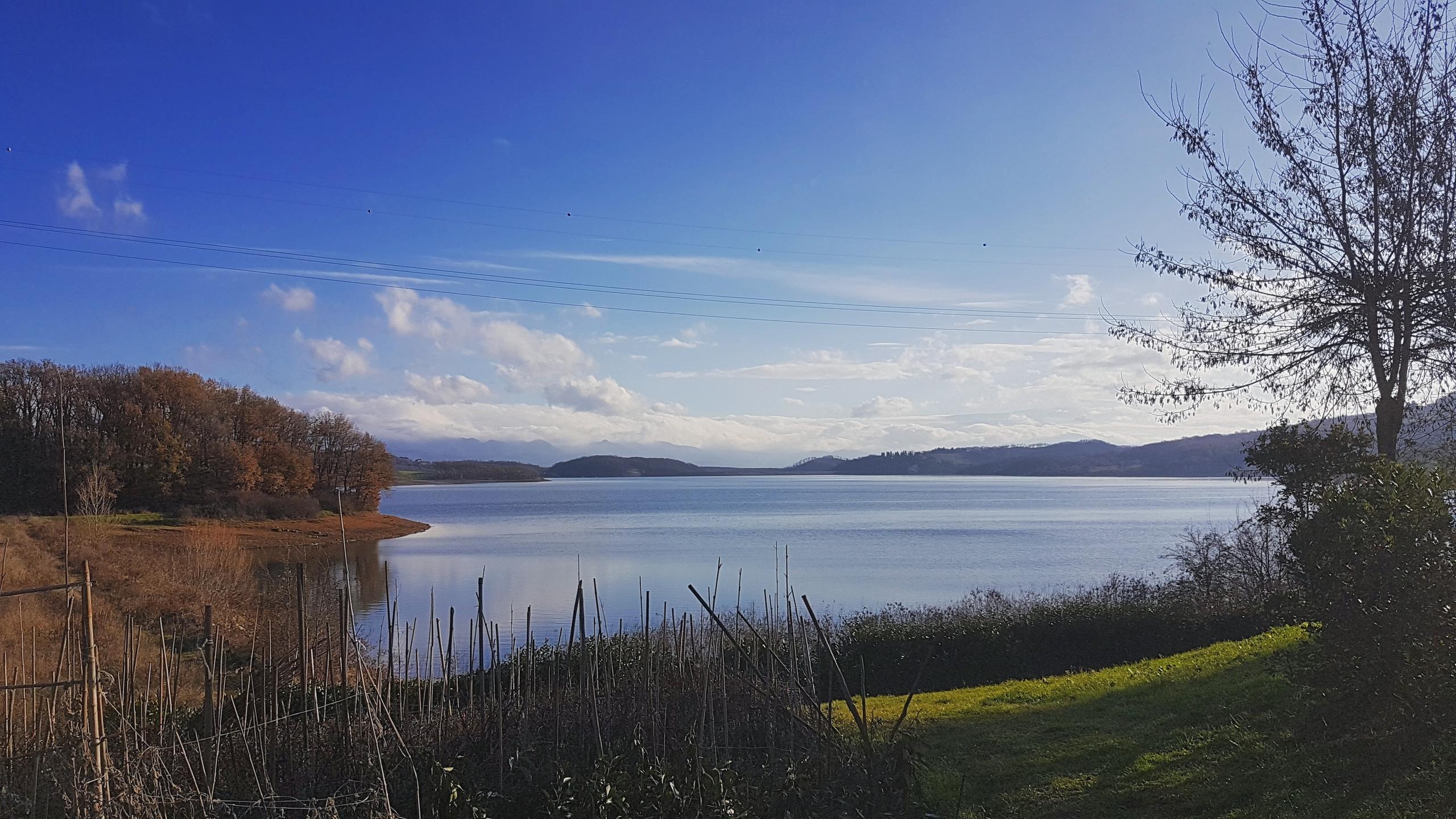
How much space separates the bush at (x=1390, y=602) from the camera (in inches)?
199

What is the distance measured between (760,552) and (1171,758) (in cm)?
3335

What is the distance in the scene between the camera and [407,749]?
228 inches

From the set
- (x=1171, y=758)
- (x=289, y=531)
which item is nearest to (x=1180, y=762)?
(x=1171, y=758)

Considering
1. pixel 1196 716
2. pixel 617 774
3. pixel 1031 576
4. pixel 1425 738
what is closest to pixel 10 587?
pixel 617 774

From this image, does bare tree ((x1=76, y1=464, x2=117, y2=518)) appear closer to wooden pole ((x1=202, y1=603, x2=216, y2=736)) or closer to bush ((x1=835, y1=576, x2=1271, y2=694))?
bush ((x1=835, y1=576, x2=1271, y2=694))

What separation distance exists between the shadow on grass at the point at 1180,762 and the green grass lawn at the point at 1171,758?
12 millimetres

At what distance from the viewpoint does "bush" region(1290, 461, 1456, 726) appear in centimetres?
507

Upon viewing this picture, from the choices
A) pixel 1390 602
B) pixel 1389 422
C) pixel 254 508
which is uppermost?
pixel 1389 422

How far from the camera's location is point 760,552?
131ft

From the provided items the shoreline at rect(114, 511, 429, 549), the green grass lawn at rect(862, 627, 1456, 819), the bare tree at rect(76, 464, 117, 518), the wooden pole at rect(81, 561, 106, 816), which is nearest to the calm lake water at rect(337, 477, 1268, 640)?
the shoreline at rect(114, 511, 429, 549)

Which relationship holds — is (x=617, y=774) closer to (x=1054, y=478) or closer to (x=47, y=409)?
(x=47, y=409)

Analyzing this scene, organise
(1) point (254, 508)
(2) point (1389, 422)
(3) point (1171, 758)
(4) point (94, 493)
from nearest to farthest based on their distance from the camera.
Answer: (3) point (1171, 758) < (2) point (1389, 422) < (4) point (94, 493) < (1) point (254, 508)

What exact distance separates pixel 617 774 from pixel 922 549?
36.1 m

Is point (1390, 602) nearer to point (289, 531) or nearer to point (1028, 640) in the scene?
point (1028, 640)
